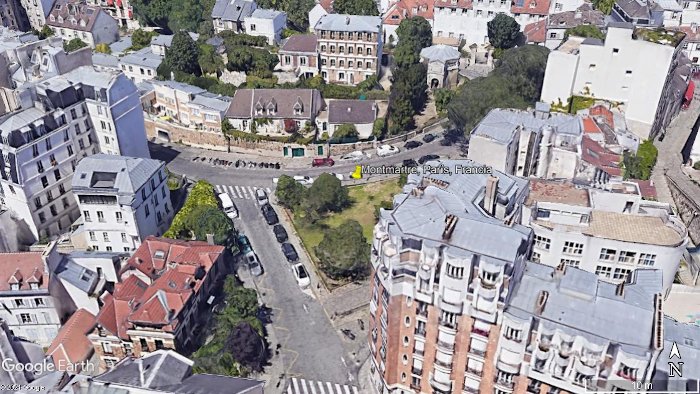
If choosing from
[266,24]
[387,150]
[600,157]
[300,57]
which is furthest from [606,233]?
[266,24]

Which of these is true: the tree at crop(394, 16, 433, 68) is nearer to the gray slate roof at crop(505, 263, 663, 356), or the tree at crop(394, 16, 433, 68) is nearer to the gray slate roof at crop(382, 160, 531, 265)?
the gray slate roof at crop(382, 160, 531, 265)

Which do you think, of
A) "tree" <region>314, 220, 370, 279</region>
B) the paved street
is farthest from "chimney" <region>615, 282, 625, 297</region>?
"tree" <region>314, 220, 370, 279</region>

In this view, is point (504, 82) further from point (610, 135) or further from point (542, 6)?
point (542, 6)

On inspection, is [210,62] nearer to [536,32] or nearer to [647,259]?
[536,32]

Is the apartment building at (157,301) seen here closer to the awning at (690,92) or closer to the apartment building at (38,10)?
the awning at (690,92)

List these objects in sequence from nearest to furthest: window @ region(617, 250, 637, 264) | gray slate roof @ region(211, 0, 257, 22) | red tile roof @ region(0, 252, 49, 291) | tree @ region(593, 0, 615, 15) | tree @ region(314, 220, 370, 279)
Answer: window @ region(617, 250, 637, 264) → red tile roof @ region(0, 252, 49, 291) → tree @ region(314, 220, 370, 279) → tree @ region(593, 0, 615, 15) → gray slate roof @ region(211, 0, 257, 22)

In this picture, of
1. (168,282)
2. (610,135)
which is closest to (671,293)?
(610,135)
